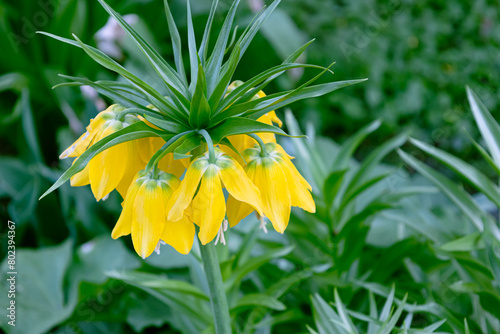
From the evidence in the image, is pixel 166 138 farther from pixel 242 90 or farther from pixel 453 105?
pixel 453 105

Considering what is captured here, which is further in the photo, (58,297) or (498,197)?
(58,297)

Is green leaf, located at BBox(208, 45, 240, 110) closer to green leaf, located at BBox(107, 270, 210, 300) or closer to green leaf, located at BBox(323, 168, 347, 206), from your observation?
green leaf, located at BBox(107, 270, 210, 300)

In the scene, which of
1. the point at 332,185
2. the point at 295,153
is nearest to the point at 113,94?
the point at 332,185

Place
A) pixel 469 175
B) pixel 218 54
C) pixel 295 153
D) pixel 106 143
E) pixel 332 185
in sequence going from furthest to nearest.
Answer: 1. pixel 295 153
2. pixel 332 185
3. pixel 469 175
4. pixel 218 54
5. pixel 106 143

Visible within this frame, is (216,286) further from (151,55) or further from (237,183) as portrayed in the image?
(151,55)

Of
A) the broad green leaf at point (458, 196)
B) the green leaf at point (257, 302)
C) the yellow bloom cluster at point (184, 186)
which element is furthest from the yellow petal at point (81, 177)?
the broad green leaf at point (458, 196)

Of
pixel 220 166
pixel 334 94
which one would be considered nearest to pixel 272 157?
pixel 220 166
